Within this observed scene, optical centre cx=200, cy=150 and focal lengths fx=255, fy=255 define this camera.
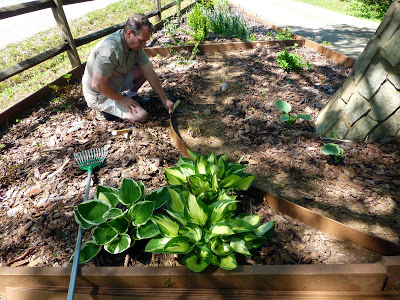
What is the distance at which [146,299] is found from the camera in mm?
1429

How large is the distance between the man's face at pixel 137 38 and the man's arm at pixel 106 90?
447 mm

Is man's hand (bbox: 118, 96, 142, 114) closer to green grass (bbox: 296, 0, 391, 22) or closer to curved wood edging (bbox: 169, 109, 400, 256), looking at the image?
curved wood edging (bbox: 169, 109, 400, 256)

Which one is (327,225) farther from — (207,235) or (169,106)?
(169,106)

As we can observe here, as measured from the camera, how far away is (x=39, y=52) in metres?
5.70

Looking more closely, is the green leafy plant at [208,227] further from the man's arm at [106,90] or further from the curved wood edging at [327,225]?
the man's arm at [106,90]

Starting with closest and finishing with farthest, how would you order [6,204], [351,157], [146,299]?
[146,299], [6,204], [351,157]

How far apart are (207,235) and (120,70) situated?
88.6 inches

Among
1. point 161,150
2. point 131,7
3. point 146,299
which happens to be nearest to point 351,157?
point 161,150

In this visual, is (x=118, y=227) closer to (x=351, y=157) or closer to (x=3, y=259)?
(x=3, y=259)

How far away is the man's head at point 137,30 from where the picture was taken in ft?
8.33

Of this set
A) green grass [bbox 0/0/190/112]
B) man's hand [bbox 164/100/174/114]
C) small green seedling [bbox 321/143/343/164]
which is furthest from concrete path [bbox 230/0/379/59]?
green grass [bbox 0/0/190/112]

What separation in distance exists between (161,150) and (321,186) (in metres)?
1.49

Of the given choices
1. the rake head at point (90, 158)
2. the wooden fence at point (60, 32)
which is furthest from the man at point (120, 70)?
the wooden fence at point (60, 32)

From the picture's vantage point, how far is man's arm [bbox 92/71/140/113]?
8.77 ft
